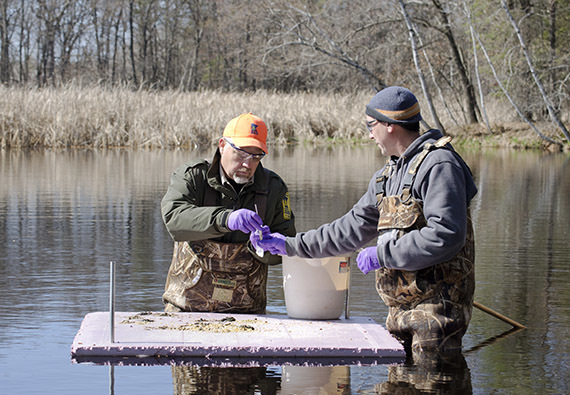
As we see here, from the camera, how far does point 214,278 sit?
223 inches

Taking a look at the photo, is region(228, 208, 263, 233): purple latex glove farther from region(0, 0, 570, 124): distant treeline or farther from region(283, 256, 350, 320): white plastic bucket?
region(0, 0, 570, 124): distant treeline

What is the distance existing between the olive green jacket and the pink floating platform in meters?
0.48

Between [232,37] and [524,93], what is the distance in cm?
2775

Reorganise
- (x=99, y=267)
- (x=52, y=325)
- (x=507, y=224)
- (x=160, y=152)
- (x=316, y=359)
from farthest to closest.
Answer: (x=160, y=152)
(x=507, y=224)
(x=99, y=267)
(x=52, y=325)
(x=316, y=359)

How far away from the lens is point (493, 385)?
16.3 feet

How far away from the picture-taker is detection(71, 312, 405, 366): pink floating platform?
4758 mm

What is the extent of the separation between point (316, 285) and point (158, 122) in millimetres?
19614

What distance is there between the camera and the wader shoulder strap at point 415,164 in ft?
15.9

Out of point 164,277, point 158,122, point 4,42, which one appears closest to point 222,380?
point 164,277

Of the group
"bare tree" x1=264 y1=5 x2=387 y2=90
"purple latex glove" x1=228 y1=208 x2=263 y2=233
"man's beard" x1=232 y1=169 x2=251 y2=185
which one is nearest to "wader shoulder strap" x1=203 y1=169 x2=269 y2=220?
"man's beard" x1=232 y1=169 x2=251 y2=185

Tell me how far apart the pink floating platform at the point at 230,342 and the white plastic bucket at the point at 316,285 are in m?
0.17

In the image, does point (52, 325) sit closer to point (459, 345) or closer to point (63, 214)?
point (459, 345)

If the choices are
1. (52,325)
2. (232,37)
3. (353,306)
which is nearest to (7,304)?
(52,325)

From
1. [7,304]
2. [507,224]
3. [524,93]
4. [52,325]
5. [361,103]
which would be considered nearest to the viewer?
[52,325]
